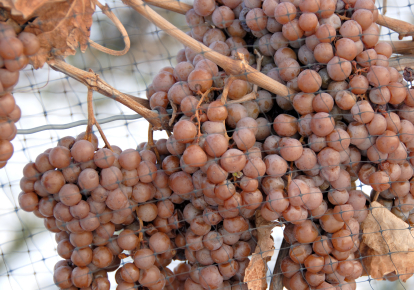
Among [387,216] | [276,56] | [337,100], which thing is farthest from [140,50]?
[387,216]

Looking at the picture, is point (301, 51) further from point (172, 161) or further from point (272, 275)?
point (272, 275)

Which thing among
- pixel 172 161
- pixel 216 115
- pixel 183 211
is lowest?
pixel 183 211

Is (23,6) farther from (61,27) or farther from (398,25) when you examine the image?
(398,25)

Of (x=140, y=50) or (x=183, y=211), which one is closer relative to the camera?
(x=183, y=211)

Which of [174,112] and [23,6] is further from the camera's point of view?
[174,112]

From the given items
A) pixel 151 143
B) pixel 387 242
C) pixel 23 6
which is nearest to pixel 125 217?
pixel 151 143

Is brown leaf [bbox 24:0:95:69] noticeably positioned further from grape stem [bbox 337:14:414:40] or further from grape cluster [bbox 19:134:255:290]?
grape stem [bbox 337:14:414:40]
